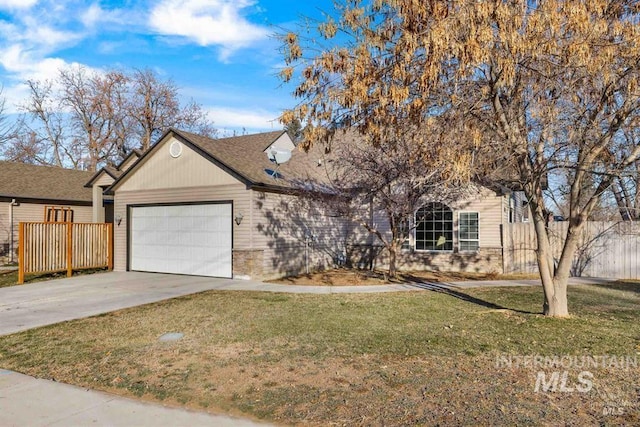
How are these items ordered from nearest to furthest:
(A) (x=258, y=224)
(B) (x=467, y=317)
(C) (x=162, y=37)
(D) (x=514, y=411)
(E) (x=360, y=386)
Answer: (D) (x=514, y=411)
(E) (x=360, y=386)
(B) (x=467, y=317)
(A) (x=258, y=224)
(C) (x=162, y=37)

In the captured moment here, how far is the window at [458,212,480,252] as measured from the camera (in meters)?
15.5

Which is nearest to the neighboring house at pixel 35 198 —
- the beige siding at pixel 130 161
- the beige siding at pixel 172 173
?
the beige siding at pixel 130 161

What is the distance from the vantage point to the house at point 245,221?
1369cm

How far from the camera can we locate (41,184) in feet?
71.5

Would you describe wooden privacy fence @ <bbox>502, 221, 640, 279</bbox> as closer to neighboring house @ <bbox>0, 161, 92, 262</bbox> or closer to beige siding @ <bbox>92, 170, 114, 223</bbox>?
beige siding @ <bbox>92, 170, 114, 223</bbox>

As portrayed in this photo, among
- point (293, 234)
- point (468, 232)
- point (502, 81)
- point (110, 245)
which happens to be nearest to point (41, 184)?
point (110, 245)

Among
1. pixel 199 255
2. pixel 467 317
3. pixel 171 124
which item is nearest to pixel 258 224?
pixel 199 255

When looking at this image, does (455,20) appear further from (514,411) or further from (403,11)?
(514,411)

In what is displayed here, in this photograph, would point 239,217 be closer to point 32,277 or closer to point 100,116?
point 32,277

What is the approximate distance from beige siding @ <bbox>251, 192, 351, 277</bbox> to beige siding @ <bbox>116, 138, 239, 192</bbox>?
1545 millimetres

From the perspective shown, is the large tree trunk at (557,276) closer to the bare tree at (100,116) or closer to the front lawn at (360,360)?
the front lawn at (360,360)

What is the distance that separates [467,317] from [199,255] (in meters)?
9.54

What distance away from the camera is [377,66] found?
21.7ft

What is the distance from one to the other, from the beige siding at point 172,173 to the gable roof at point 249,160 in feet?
0.58
